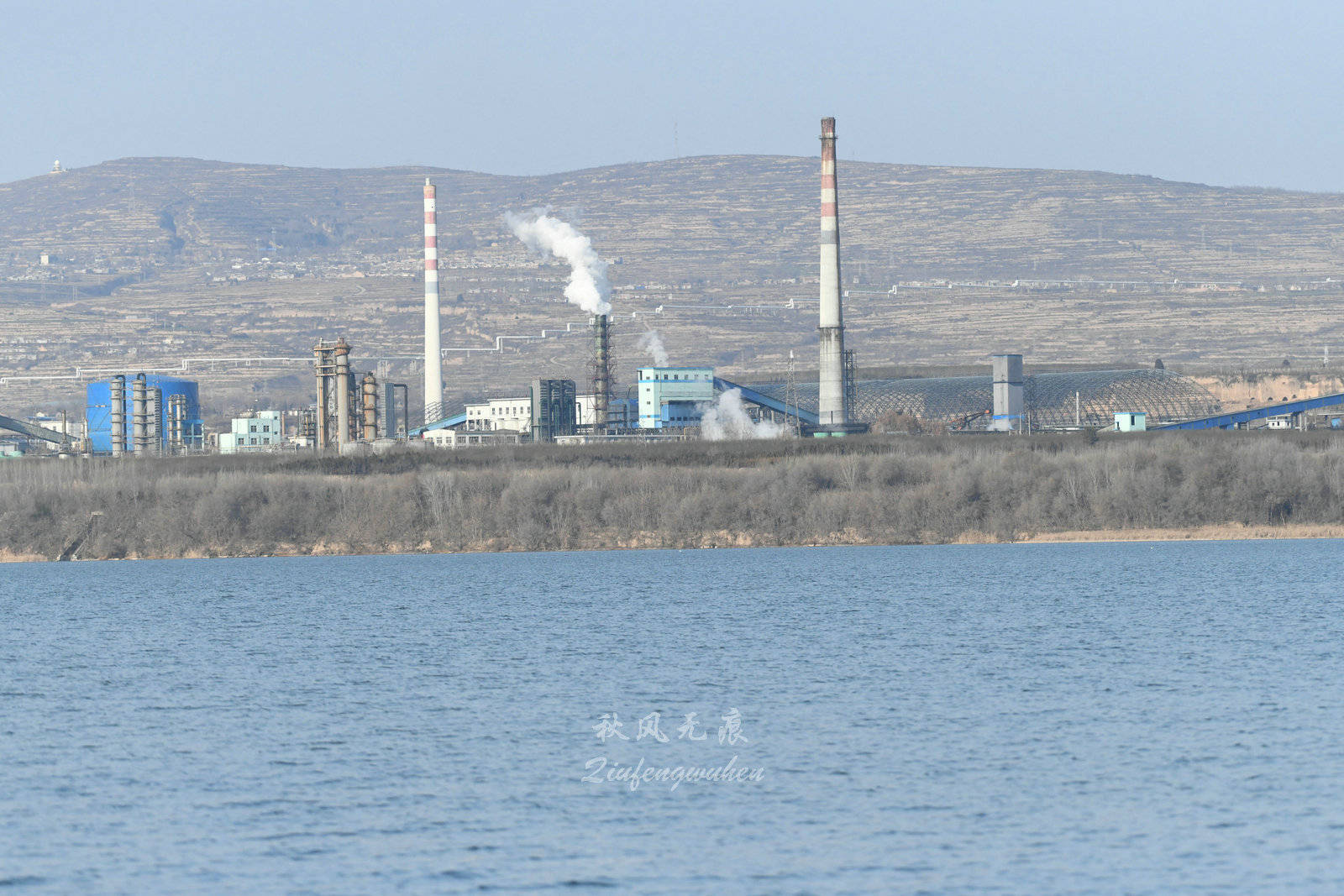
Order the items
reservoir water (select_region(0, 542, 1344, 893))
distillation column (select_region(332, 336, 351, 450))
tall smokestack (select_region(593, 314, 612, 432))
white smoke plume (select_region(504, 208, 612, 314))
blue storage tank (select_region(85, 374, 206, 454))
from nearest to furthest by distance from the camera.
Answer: reservoir water (select_region(0, 542, 1344, 893))
distillation column (select_region(332, 336, 351, 450))
tall smokestack (select_region(593, 314, 612, 432))
white smoke plume (select_region(504, 208, 612, 314))
blue storage tank (select_region(85, 374, 206, 454))

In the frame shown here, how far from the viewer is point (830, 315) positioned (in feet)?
332

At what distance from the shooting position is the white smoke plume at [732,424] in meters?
100

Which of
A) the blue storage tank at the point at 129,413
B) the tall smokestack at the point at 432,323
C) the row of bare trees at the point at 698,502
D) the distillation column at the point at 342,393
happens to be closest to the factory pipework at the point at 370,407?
the distillation column at the point at 342,393

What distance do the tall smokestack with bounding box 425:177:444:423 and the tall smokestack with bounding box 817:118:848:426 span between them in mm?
37962

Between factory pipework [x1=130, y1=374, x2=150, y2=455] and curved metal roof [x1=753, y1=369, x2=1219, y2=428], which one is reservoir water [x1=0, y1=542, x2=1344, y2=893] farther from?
curved metal roof [x1=753, y1=369, x2=1219, y2=428]

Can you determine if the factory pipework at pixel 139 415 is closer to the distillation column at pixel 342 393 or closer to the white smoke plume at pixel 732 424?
the distillation column at pixel 342 393

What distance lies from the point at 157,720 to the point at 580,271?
8202 centimetres

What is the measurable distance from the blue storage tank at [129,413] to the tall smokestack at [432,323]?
17.2 m

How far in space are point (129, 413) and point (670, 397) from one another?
132ft

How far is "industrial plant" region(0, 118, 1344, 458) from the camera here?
101m

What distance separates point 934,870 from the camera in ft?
68.5

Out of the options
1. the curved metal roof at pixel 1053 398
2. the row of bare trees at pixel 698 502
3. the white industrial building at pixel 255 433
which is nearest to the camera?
the row of bare trees at pixel 698 502

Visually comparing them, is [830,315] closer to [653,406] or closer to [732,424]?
[732,424]

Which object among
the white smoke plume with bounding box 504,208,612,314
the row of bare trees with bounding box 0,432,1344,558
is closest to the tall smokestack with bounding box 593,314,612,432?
the white smoke plume with bounding box 504,208,612,314
